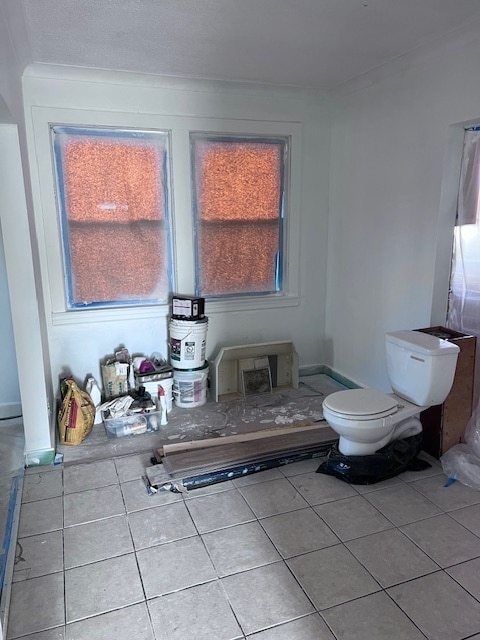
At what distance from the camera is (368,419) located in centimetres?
246

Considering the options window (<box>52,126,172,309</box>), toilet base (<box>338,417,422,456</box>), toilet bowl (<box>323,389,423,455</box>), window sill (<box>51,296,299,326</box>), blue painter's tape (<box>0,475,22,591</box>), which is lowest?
blue painter's tape (<box>0,475,22,591</box>)

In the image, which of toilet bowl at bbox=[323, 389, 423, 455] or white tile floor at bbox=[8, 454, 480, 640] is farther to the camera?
toilet bowl at bbox=[323, 389, 423, 455]

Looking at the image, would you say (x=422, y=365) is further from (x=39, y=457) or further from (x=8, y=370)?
(x=8, y=370)

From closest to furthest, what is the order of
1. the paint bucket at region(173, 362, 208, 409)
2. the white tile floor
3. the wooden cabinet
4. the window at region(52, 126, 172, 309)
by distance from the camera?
the white tile floor
the wooden cabinet
the window at region(52, 126, 172, 309)
the paint bucket at region(173, 362, 208, 409)

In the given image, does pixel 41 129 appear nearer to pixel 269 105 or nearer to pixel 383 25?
pixel 269 105

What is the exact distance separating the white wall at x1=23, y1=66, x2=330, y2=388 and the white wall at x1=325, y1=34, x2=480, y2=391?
0.16 m

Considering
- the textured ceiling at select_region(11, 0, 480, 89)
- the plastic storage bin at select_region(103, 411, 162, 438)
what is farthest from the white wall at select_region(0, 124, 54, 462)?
the textured ceiling at select_region(11, 0, 480, 89)

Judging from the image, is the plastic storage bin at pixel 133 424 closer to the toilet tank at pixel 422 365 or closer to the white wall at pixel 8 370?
the white wall at pixel 8 370

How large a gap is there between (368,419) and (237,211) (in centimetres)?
199

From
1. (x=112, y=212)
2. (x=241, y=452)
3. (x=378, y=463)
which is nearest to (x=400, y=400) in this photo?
(x=378, y=463)

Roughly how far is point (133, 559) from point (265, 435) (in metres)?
1.18

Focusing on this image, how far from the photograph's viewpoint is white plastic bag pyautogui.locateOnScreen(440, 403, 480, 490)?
2.52 meters

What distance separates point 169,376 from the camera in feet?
11.4

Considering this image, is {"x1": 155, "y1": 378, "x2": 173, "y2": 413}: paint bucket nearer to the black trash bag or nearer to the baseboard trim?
the baseboard trim
